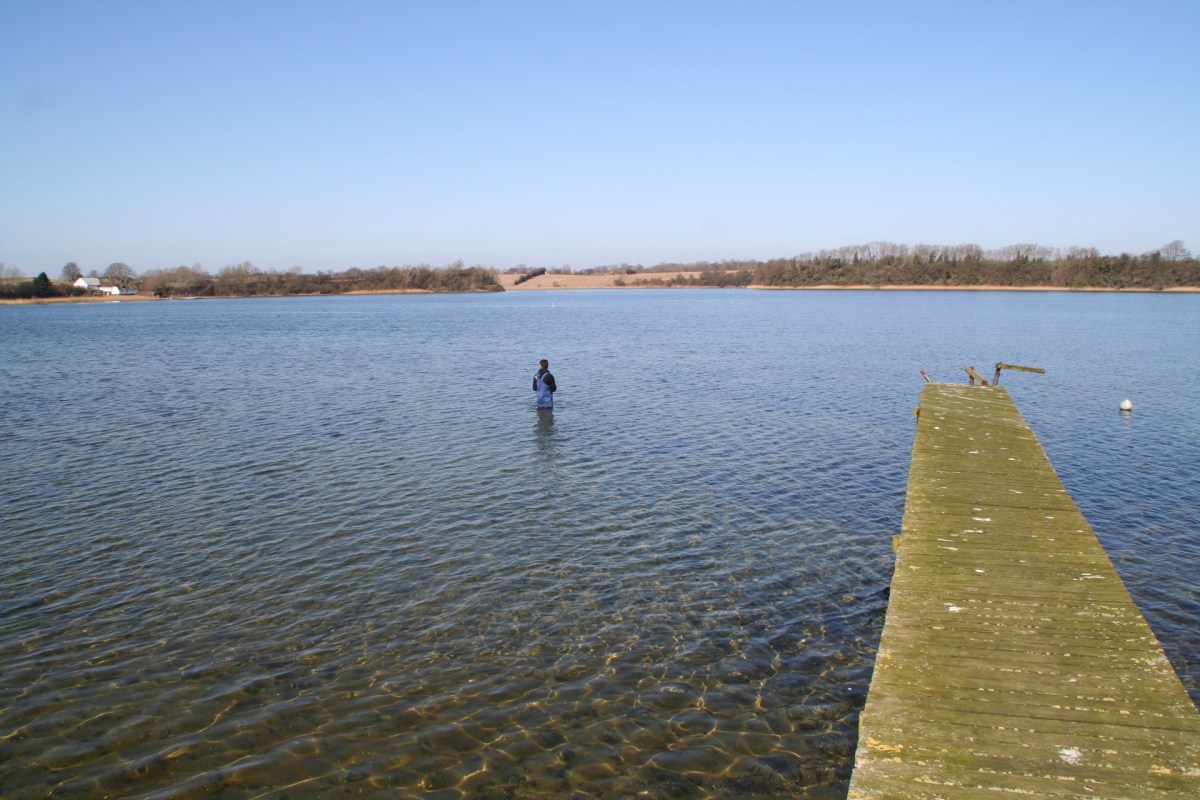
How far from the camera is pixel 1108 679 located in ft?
21.4

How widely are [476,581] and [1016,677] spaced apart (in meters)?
8.03

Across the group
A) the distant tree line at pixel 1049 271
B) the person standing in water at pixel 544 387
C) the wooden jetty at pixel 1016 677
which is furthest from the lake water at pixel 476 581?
the distant tree line at pixel 1049 271

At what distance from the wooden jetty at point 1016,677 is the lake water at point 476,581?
1.63 m

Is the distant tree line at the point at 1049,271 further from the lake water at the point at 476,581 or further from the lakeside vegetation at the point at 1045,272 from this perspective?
the lake water at the point at 476,581

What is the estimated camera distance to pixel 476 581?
12.2 metres

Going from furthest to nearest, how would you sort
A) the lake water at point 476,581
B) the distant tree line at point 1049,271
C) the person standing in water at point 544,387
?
1. the distant tree line at point 1049,271
2. the person standing in water at point 544,387
3. the lake water at point 476,581

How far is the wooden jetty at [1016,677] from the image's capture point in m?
5.25

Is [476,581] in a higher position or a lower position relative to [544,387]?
lower

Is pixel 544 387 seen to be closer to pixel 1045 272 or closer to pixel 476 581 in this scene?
pixel 476 581

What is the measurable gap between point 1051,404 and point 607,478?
21737 millimetres

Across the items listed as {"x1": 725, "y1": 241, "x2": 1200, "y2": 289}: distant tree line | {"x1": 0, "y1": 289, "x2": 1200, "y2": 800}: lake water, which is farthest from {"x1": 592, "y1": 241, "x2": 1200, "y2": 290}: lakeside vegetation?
{"x1": 0, "y1": 289, "x2": 1200, "y2": 800}: lake water

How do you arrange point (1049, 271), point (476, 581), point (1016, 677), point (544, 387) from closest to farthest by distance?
1. point (1016, 677)
2. point (476, 581)
3. point (544, 387)
4. point (1049, 271)

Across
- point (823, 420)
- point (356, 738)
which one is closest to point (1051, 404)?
point (823, 420)

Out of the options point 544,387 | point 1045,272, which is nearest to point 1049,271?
point 1045,272
